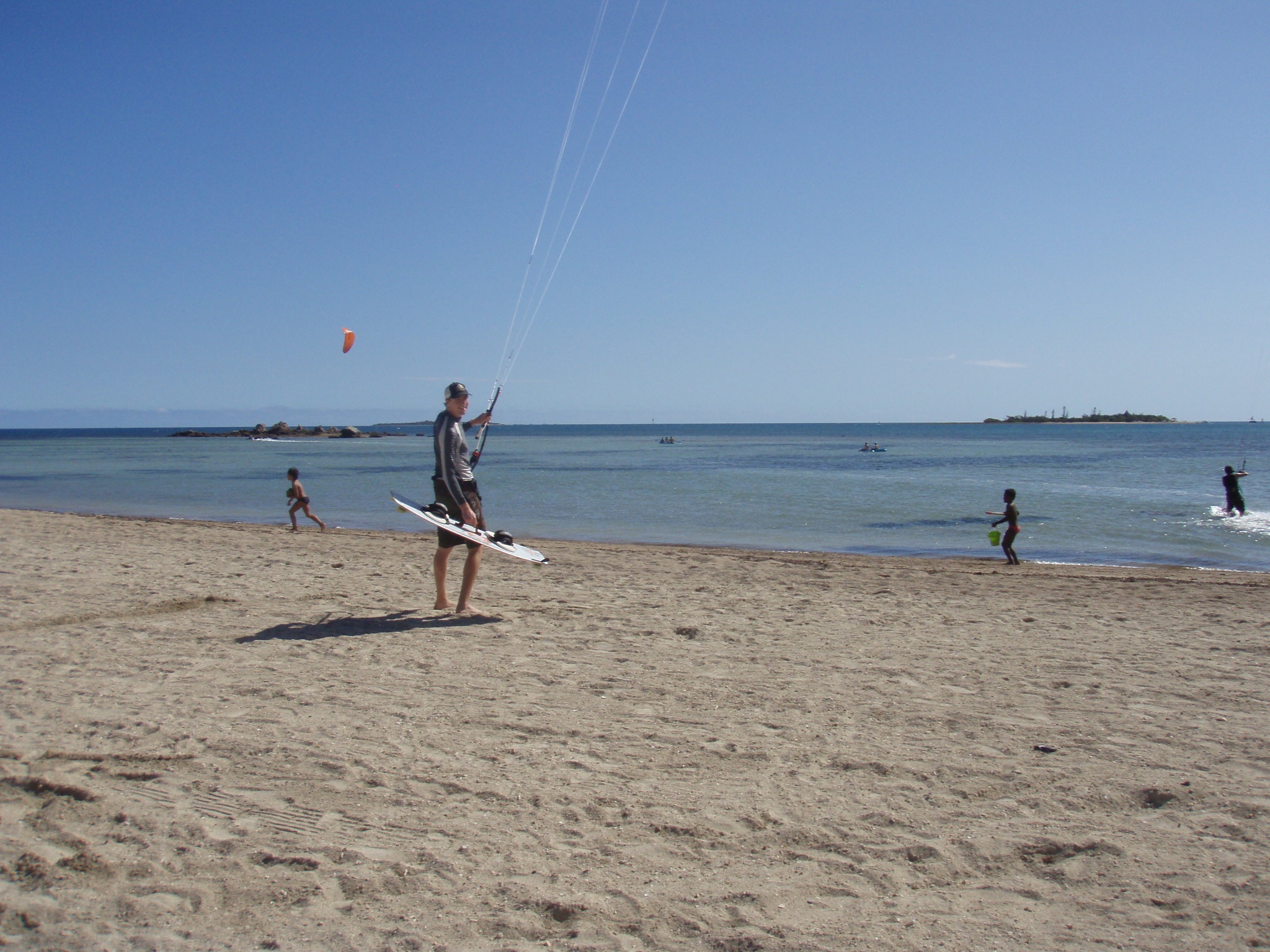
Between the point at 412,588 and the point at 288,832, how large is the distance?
5.23 m

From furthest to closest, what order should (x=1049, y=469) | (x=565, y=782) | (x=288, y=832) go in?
(x=1049, y=469) → (x=565, y=782) → (x=288, y=832)

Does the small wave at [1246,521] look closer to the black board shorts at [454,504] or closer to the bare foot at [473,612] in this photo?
the bare foot at [473,612]

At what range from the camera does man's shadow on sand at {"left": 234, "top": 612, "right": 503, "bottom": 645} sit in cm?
621

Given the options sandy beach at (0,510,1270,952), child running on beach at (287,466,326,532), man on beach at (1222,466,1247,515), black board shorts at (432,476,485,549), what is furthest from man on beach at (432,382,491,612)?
man on beach at (1222,466,1247,515)

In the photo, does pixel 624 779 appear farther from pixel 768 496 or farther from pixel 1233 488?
pixel 768 496

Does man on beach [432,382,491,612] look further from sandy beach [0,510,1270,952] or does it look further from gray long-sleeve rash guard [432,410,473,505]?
sandy beach [0,510,1270,952]

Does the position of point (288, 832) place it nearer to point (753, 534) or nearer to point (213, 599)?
point (213, 599)

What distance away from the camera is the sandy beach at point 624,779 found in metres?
2.72

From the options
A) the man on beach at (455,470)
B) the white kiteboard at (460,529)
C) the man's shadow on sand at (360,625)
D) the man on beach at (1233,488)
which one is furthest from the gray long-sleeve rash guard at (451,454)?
the man on beach at (1233,488)

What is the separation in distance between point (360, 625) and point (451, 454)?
59.5 inches

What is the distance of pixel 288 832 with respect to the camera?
10.5 ft

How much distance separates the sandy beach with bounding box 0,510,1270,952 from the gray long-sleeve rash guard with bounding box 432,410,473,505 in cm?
108

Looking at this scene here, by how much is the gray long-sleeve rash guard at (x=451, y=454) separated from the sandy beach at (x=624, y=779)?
1.08 meters

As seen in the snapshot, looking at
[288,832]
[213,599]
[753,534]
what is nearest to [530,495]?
[753,534]
